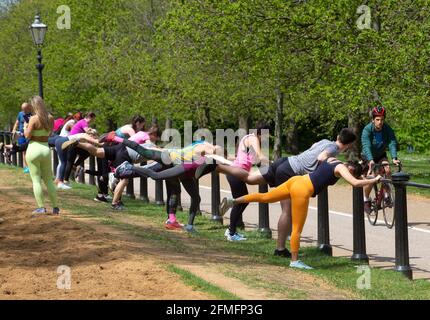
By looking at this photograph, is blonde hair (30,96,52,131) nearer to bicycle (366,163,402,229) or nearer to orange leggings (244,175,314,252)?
orange leggings (244,175,314,252)

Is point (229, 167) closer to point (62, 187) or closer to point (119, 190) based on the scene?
point (119, 190)

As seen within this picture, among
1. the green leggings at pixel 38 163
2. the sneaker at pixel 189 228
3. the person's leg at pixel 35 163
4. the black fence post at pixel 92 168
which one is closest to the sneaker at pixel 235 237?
the sneaker at pixel 189 228

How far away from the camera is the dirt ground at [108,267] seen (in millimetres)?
9352

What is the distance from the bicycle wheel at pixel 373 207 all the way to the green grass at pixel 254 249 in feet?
8.19

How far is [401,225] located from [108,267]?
11.7 feet

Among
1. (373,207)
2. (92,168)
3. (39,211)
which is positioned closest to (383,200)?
(373,207)

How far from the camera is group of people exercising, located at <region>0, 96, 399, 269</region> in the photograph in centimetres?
1166

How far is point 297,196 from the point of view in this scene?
11562 mm

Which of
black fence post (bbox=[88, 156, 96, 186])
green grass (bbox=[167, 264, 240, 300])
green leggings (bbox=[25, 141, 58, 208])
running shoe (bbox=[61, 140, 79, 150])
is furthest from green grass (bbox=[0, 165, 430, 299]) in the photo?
black fence post (bbox=[88, 156, 96, 186])

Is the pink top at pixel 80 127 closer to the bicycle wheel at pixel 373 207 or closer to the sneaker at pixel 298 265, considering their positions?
the bicycle wheel at pixel 373 207

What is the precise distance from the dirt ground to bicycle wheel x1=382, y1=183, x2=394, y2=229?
12.5 feet

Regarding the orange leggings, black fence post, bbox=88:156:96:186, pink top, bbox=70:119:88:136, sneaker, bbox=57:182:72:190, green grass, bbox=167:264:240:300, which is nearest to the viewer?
green grass, bbox=167:264:240:300

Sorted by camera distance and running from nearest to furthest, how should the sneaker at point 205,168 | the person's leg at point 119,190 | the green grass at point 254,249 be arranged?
the green grass at point 254,249, the sneaker at point 205,168, the person's leg at point 119,190
